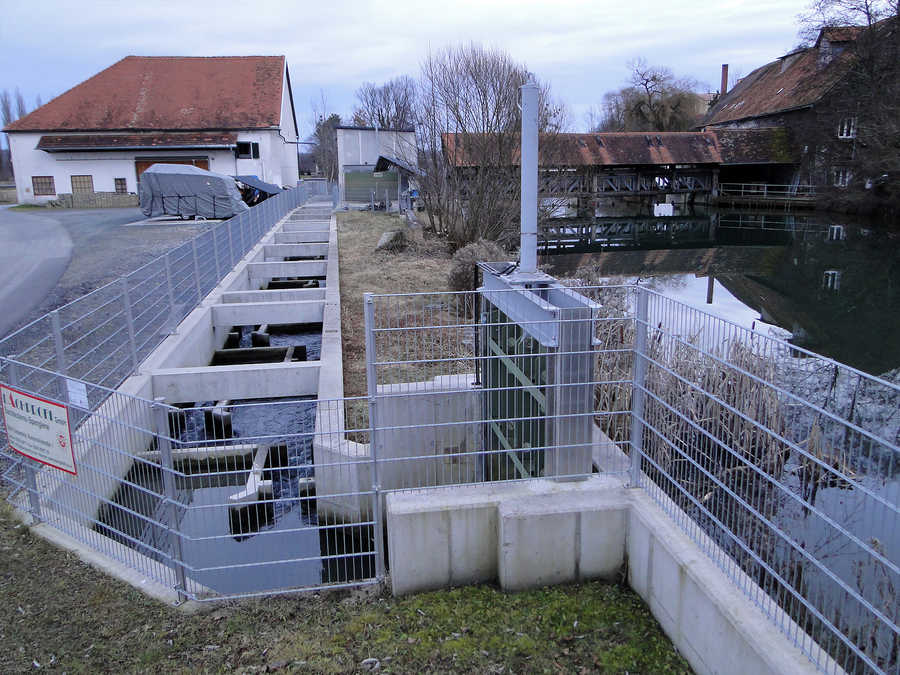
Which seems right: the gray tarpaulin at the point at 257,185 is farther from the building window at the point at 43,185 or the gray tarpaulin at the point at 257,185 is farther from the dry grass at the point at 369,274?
the dry grass at the point at 369,274

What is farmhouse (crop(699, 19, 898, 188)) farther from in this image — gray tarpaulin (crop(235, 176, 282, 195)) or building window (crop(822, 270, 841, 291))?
gray tarpaulin (crop(235, 176, 282, 195))

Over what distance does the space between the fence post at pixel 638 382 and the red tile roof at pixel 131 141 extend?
43.5 meters

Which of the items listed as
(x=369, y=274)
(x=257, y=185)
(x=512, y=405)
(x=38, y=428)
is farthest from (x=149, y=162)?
(x=512, y=405)

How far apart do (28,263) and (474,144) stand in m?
13.2

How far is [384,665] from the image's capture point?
3818 millimetres

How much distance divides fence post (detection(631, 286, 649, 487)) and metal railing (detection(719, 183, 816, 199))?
4817 cm

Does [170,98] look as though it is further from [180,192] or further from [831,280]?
[831,280]

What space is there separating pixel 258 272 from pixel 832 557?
1580 centimetres

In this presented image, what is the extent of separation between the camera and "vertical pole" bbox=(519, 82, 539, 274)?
5.59 m

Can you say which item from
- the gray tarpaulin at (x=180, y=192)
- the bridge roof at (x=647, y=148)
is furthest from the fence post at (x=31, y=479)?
the bridge roof at (x=647, y=148)

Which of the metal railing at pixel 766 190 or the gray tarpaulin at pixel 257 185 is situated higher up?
the gray tarpaulin at pixel 257 185

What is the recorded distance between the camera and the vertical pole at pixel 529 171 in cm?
559

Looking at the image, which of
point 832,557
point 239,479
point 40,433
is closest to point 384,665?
point 40,433

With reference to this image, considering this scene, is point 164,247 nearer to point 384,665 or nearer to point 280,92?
point 384,665
